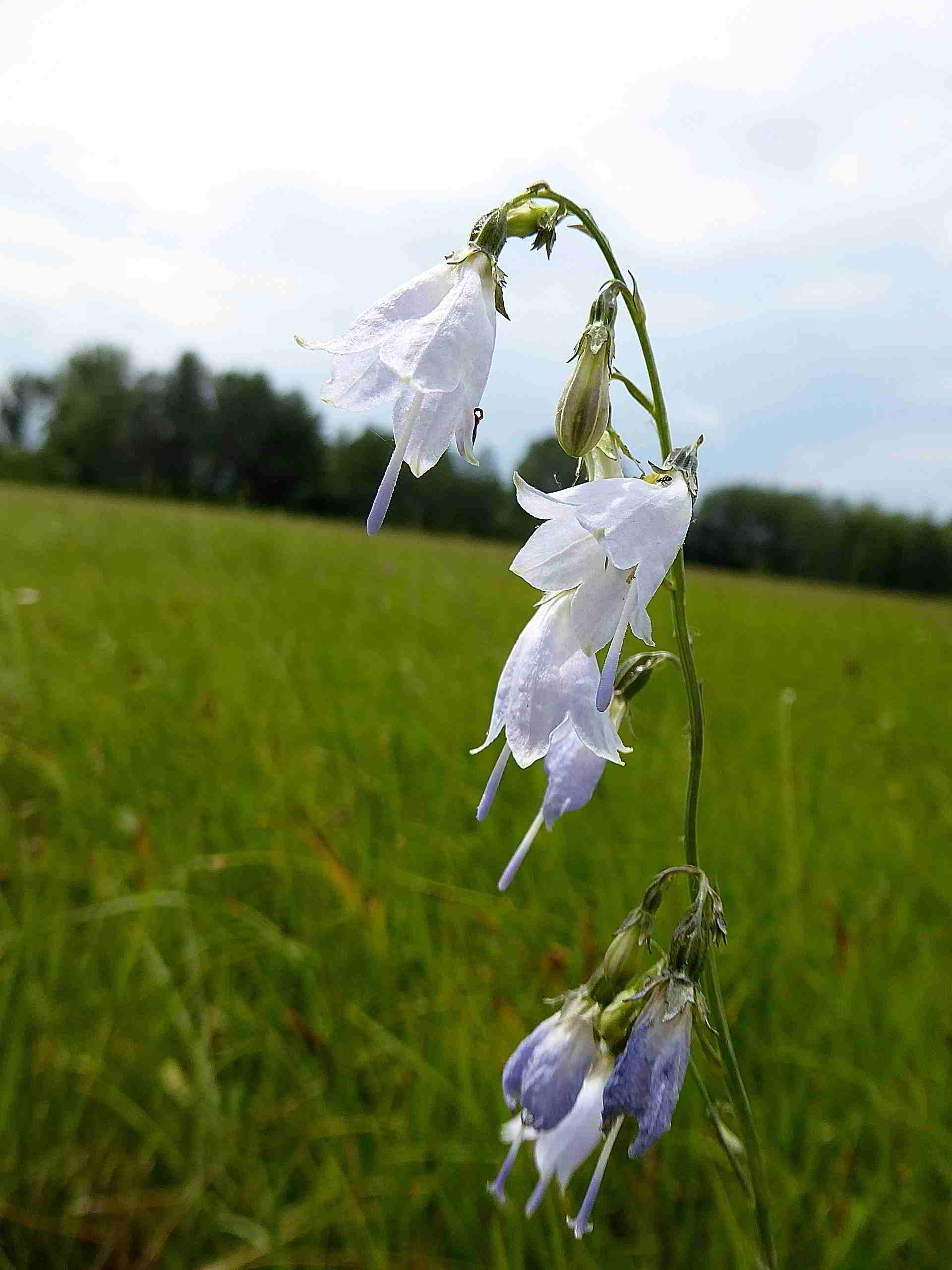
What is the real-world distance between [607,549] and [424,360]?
0.21 metres

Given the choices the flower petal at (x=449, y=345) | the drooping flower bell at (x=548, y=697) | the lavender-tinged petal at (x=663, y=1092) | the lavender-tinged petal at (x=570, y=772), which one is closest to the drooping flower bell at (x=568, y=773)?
the lavender-tinged petal at (x=570, y=772)

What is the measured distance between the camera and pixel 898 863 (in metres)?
2.51

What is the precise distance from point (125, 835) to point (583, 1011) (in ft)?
6.01

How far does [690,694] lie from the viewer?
77 centimetres

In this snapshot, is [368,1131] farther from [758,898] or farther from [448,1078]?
[758,898]

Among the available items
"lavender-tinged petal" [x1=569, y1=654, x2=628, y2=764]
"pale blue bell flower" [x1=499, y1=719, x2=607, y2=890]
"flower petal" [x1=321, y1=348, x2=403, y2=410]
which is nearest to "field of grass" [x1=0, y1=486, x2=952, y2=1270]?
"pale blue bell flower" [x1=499, y1=719, x2=607, y2=890]

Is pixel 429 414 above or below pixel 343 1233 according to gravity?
above

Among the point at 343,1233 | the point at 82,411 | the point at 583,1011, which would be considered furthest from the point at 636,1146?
the point at 82,411

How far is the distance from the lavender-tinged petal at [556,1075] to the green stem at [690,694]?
0.13 m

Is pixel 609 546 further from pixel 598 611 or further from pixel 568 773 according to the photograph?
pixel 568 773

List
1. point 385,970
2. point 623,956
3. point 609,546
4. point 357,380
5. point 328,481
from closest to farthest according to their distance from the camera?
point 609,546 → point 357,380 → point 623,956 → point 385,970 → point 328,481

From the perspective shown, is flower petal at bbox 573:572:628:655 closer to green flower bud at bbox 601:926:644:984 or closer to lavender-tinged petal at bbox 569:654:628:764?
lavender-tinged petal at bbox 569:654:628:764

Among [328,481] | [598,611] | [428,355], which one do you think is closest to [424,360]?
[428,355]

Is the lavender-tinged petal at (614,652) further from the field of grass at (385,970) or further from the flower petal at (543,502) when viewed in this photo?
the field of grass at (385,970)
